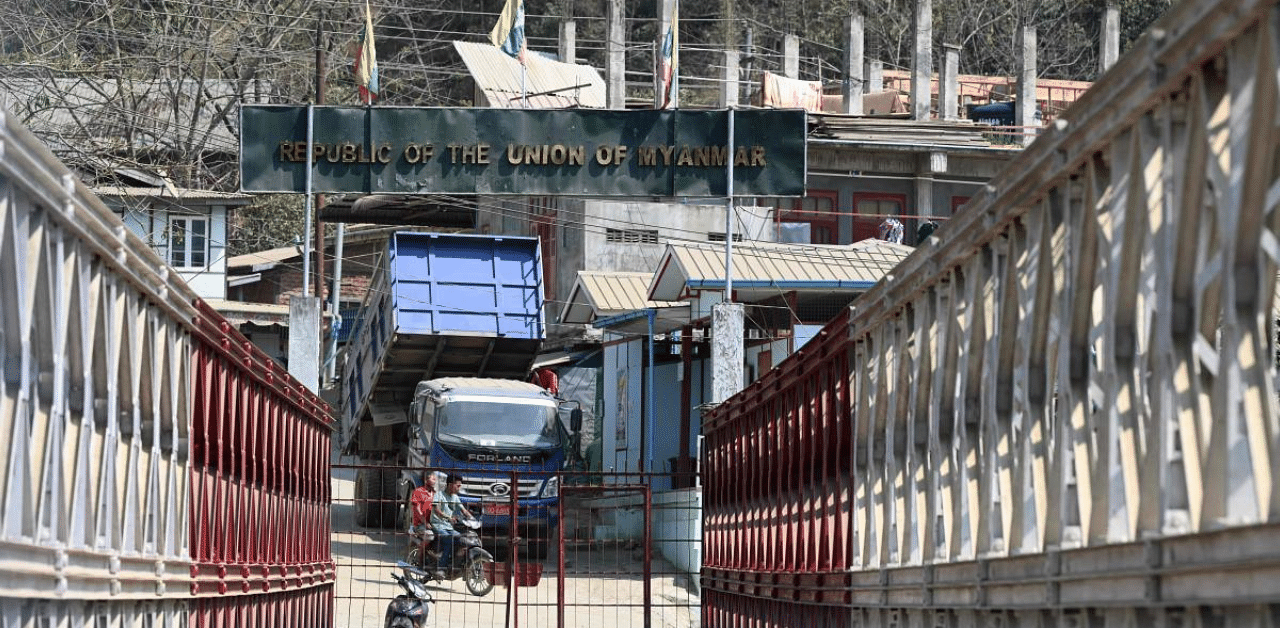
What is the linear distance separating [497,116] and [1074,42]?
45116 mm

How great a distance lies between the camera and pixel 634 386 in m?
35.6

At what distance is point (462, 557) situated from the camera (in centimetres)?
2569

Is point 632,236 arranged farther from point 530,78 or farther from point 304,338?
point 304,338

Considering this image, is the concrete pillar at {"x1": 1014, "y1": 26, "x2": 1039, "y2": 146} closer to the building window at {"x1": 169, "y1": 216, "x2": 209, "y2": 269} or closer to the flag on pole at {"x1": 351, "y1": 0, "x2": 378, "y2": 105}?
the flag on pole at {"x1": 351, "y1": 0, "x2": 378, "y2": 105}

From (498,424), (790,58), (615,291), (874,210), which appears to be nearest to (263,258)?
(790,58)

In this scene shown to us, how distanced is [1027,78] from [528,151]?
24.4m

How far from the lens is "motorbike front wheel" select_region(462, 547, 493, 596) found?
2459cm

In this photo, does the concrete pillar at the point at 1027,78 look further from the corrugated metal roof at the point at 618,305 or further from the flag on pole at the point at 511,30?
the flag on pole at the point at 511,30

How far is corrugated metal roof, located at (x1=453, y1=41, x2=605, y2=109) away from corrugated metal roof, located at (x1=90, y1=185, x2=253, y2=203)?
21.4ft

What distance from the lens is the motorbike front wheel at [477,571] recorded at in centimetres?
2459

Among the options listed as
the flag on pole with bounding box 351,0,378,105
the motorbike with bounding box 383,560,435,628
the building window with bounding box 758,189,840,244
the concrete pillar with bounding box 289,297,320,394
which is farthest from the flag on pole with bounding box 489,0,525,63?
the motorbike with bounding box 383,560,435,628

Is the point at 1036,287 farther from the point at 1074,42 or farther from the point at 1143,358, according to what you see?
the point at 1074,42

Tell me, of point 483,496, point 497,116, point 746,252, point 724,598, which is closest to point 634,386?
point 746,252

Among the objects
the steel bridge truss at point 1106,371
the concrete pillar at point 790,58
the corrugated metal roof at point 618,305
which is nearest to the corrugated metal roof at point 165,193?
the corrugated metal roof at point 618,305
